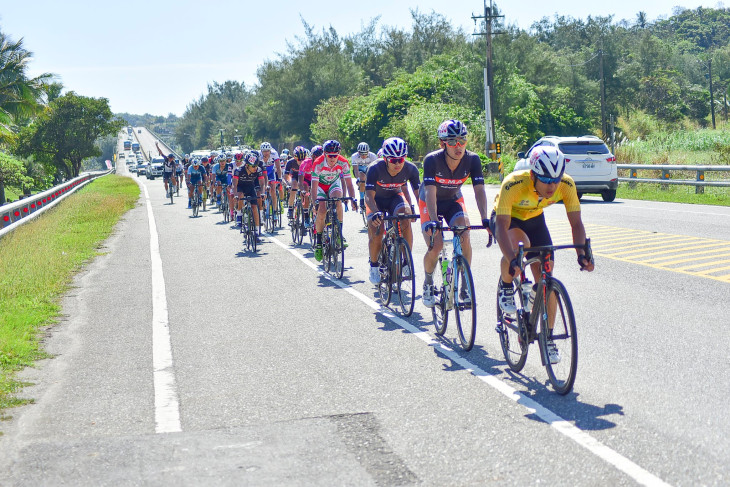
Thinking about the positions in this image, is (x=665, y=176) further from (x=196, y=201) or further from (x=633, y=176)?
(x=196, y=201)

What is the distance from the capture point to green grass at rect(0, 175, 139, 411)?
291 inches

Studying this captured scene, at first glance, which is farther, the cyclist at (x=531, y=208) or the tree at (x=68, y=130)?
the tree at (x=68, y=130)

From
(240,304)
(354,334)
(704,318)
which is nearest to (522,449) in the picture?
(354,334)

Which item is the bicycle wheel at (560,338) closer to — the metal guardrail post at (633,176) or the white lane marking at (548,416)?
the white lane marking at (548,416)

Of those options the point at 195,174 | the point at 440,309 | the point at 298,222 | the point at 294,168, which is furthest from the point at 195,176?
the point at 440,309

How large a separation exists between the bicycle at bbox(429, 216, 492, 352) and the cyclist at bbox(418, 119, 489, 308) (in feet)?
0.69

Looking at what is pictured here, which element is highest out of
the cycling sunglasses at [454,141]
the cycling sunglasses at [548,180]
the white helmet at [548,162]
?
the cycling sunglasses at [454,141]

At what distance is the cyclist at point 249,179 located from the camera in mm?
15406

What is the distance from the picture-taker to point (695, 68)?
128 meters

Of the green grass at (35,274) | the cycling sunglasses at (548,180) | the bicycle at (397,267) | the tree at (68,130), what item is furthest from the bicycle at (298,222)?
the tree at (68,130)

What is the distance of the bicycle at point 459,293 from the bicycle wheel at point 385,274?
1465mm

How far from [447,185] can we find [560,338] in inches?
105

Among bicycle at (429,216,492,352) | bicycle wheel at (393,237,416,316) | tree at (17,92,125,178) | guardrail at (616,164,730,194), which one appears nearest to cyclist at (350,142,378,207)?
bicycle wheel at (393,237,416,316)

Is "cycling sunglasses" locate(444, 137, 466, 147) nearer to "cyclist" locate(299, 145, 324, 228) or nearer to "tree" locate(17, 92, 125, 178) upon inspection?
"cyclist" locate(299, 145, 324, 228)
